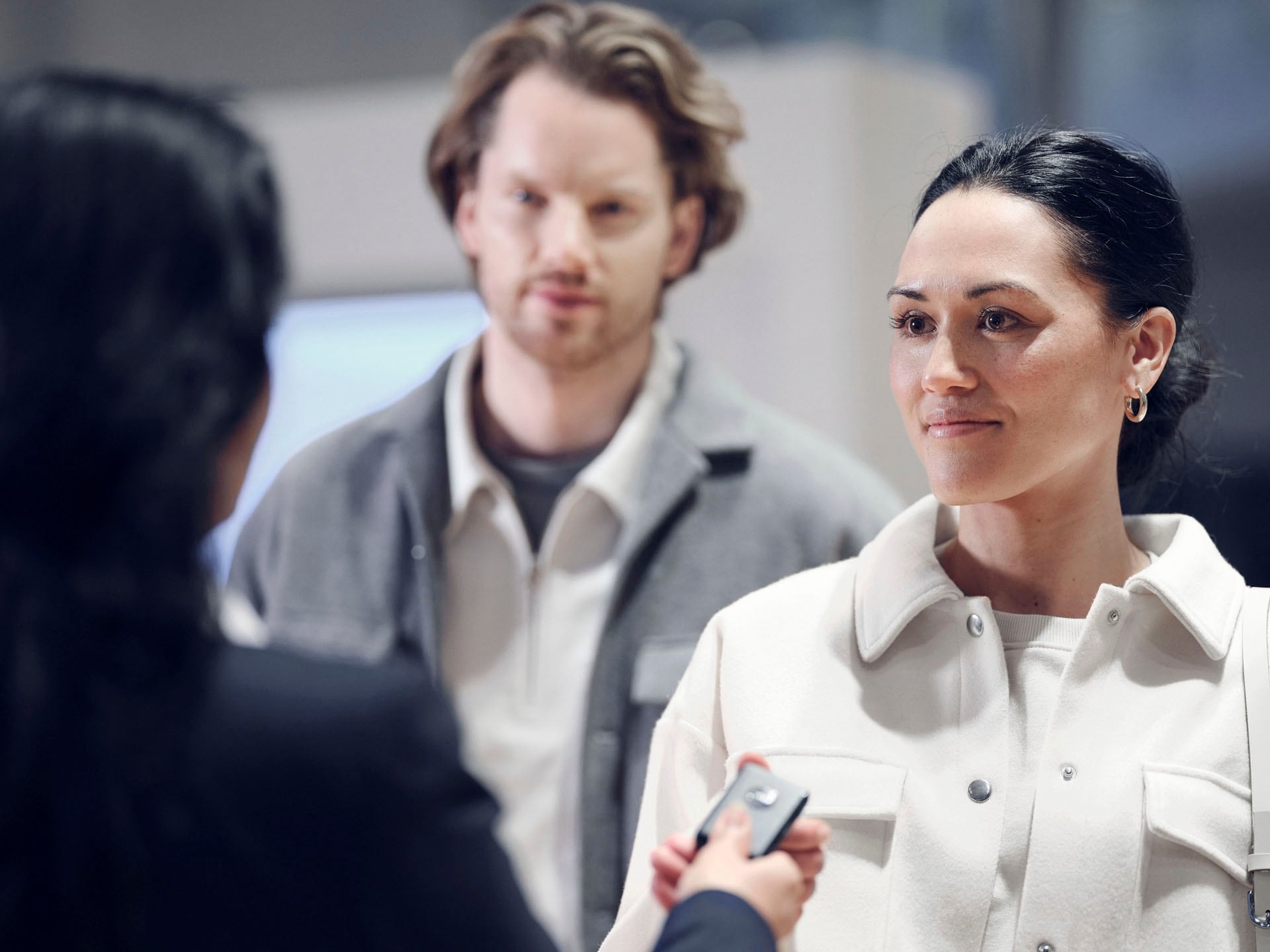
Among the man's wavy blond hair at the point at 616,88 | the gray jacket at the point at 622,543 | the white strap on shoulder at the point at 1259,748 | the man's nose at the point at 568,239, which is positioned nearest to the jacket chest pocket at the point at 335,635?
the gray jacket at the point at 622,543

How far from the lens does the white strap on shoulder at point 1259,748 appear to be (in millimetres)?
1523

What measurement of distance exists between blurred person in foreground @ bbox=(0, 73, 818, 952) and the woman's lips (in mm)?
735

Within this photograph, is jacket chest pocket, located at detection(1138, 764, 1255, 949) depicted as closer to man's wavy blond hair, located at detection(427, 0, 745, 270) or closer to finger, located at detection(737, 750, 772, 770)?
finger, located at detection(737, 750, 772, 770)

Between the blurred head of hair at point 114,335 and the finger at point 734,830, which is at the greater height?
the blurred head of hair at point 114,335

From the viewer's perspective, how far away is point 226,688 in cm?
111

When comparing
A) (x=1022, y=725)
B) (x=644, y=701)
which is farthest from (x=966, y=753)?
(x=644, y=701)

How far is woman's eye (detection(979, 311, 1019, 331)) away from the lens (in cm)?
165

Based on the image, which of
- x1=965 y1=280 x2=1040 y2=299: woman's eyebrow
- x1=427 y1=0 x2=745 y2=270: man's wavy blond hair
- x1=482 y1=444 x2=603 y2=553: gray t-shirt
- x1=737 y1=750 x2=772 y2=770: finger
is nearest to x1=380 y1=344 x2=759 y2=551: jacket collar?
x1=482 y1=444 x2=603 y2=553: gray t-shirt

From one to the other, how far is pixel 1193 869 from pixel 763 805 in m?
0.51

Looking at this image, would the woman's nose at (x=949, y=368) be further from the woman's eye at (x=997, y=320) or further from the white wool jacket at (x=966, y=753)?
the white wool jacket at (x=966, y=753)

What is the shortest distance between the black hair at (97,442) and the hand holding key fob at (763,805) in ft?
1.68

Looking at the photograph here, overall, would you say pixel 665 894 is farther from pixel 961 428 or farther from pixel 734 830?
pixel 961 428

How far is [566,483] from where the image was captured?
2691mm

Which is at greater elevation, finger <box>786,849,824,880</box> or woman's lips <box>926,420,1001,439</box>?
woman's lips <box>926,420,1001,439</box>
